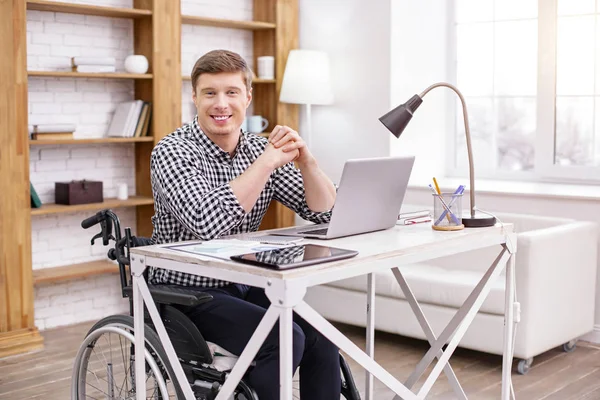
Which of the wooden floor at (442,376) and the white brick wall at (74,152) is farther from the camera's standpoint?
the white brick wall at (74,152)

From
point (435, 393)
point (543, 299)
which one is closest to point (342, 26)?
point (543, 299)

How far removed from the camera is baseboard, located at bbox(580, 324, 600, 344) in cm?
416

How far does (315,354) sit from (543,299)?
5.42 feet

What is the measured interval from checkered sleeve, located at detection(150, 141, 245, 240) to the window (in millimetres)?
3022

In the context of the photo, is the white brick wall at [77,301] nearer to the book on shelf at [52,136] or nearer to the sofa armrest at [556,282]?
the book on shelf at [52,136]

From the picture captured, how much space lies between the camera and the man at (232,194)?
2285mm

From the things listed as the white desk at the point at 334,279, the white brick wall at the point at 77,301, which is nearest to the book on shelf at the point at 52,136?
the white brick wall at the point at 77,301

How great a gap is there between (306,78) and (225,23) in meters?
0.62

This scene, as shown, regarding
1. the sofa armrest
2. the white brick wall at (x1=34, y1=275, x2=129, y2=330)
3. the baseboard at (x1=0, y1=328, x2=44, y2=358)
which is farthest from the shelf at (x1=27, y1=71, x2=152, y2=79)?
the sofa armrest

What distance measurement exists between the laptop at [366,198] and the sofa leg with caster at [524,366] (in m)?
1.50

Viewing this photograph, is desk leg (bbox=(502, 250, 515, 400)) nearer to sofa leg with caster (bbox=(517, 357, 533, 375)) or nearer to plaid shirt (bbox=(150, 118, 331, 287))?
plaid shirt (bbox=(150, 118, 331, 287))

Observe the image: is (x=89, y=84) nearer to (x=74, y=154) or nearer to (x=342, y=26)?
(x=74, y=154)

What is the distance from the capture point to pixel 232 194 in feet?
7.53

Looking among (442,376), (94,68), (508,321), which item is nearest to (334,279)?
(508,321)
